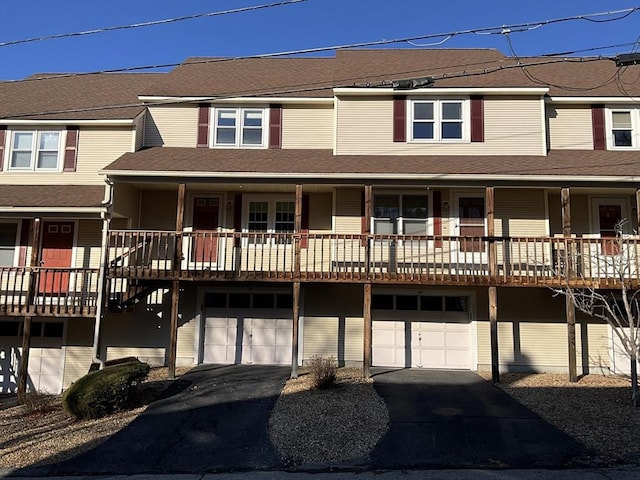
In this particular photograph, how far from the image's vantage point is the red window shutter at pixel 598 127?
15.0 metres

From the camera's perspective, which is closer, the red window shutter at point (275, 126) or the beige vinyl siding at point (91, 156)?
the beige vinyl siding at point (91, 156)

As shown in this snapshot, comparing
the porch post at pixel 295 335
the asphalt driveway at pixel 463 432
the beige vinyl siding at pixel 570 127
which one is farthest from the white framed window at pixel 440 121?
the asphalt driveway at pixel 463 432

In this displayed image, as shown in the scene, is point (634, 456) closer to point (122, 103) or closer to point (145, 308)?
point (145, 308)

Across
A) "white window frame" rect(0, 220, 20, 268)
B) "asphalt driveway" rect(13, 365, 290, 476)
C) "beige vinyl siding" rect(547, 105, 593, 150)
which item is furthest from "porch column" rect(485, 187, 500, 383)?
"white window frame" rect(0, 220, 20, 268)

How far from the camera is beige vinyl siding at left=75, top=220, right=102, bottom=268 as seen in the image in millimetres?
14883

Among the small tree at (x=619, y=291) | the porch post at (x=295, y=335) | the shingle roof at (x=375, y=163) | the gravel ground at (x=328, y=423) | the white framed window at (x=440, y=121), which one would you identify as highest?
the white framed window at (x=440, y=121)

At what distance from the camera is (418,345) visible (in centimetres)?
1457

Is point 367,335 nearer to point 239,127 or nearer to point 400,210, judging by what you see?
point 400,210

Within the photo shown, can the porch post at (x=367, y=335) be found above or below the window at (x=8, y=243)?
below

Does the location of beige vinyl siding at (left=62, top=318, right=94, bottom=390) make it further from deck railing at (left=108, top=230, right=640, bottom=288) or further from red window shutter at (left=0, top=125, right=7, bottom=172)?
red window shutter at (left=0, top=125, right=7, bottom=172)

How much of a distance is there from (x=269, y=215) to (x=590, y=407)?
9697mm

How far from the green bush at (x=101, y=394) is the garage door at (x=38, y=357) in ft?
17.0

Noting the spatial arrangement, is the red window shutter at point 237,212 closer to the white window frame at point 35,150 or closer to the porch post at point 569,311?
the white window frame at point 35,150

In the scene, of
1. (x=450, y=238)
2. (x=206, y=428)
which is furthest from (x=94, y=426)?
(x=450, y=238)
